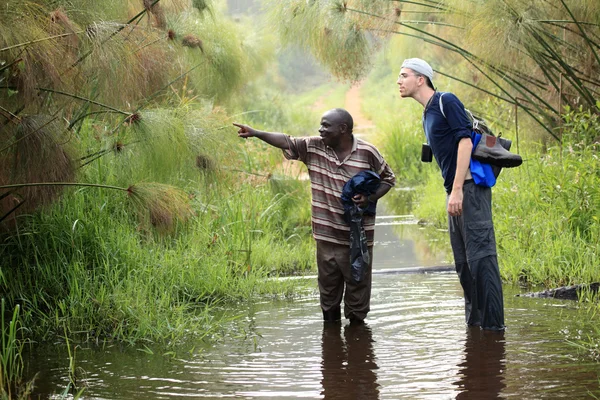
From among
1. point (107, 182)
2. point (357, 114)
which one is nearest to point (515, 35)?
point (107, 182)

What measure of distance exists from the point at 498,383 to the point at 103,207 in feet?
9.00

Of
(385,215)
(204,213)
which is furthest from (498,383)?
(385,215)

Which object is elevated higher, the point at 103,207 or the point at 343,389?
the point at 103,207

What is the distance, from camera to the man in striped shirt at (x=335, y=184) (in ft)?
17.1

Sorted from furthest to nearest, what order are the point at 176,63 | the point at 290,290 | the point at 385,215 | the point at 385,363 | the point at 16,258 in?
the point at 385,215
the point at 176,63
the point at 290,290
the point at 16,258
the point at 385,363

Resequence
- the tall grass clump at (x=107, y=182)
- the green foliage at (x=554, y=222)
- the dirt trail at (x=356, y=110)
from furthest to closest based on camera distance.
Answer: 1. the dirt trail at (x=356, y=110)
2. the green foliage at (x=554, y=222)
3. the tall grass clump at (x=107, y=182)

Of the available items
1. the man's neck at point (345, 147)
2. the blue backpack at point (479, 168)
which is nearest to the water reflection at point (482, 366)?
the blue backpack at point (479, 168)

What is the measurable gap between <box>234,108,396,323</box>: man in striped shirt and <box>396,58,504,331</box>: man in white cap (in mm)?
405

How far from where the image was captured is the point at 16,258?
18.1 ft

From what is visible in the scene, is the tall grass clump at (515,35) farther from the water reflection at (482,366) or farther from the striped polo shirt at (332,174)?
the water reflection at (482,366)

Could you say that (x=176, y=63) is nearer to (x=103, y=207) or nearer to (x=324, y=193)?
(x=103, y=207)

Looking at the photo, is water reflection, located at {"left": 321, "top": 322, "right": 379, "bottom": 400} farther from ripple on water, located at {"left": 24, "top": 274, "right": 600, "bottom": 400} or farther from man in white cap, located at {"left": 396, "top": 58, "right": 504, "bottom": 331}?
man in white cap, located at {"left": 396, "top": 58, "right": 504, "bottom": 331}

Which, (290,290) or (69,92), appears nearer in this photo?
(69,92)

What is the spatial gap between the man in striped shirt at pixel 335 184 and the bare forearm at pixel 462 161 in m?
0.53
